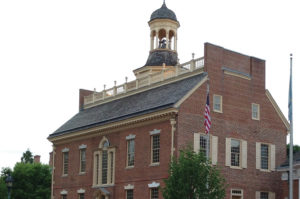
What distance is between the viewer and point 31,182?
66625mm

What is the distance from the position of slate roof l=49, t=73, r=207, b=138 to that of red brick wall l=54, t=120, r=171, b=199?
3.86 ft

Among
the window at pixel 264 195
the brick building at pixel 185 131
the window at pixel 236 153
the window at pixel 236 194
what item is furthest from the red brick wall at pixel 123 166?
the window at pixel 264 195

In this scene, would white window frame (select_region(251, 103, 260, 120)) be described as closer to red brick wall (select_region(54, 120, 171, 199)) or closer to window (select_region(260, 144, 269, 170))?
window (select_region(260, 144, 269, 170))

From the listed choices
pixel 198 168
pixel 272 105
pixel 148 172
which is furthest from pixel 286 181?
pixel 198 168

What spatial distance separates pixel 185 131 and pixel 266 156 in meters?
8.16

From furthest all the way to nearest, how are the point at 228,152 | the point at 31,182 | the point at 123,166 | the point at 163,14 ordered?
1. the point at 31,182
2. the point at 163,14
3. the point at 123,166
4. the point at 228,152

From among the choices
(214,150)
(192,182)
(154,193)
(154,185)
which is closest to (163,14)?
(214,150)

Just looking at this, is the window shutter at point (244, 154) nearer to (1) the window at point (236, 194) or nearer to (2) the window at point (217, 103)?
(1) the window at point (236, 194)

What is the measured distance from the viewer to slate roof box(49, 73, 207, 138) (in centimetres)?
3878

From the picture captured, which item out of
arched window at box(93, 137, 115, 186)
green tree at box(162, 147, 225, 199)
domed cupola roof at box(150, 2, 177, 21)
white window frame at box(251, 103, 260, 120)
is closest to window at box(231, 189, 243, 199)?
white window frame at box(251, 103, 260, 120)

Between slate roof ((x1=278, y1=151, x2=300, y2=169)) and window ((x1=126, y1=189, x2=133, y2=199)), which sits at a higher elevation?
slate roof ((x1=278, y1=151, x2=300, y2=169))

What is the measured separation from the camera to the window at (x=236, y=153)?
39438 millimetres

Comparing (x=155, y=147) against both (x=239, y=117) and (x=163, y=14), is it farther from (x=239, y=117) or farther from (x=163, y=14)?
(x=163, y=14)

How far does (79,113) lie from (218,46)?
725 inches
